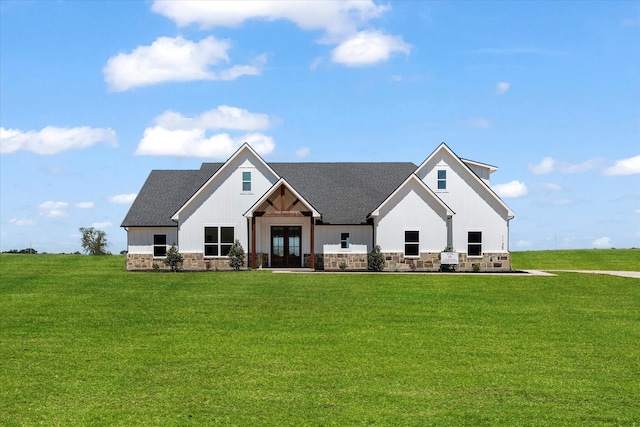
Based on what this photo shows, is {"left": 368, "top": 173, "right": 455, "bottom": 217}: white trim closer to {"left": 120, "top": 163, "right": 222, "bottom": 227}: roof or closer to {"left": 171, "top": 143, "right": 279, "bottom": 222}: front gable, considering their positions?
{"left": 171, "top": 143, "right": 279, "bottom": 222}: front gable

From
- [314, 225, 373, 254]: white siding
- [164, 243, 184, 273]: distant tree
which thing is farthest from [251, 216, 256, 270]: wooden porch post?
[164, 243, 184, 273]: distant tree

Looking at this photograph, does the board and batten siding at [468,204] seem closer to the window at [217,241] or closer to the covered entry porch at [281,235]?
the covered entry porch at [281,235]

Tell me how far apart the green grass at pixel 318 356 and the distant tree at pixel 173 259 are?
1215cm

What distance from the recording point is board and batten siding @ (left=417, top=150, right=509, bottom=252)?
42531 mm

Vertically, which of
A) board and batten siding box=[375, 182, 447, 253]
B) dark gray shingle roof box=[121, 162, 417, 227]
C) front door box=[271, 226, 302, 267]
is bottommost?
front door box=[271, 226, 302, 267]

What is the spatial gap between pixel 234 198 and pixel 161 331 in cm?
2390

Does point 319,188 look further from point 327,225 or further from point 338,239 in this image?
point 338,239

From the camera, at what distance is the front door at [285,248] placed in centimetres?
4266

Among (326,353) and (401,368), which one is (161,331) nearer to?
(326,353)

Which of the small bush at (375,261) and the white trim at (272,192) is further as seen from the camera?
the small bush at (375,261)

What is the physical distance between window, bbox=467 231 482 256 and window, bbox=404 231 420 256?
11.4 feet

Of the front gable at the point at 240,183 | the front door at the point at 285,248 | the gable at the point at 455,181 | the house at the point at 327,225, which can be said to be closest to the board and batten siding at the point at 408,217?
the house at the point at 327,225

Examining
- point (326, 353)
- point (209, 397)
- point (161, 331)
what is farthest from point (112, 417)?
point (161, 331)

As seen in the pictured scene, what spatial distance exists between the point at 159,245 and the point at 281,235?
7.61m
